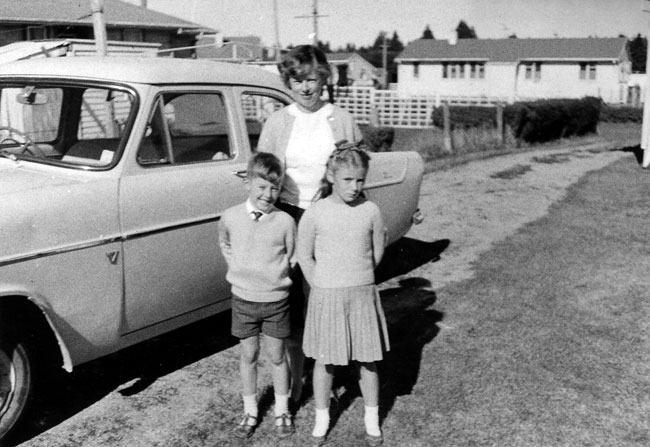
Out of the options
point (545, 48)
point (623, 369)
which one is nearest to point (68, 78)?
point (623, 369)

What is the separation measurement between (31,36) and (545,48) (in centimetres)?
3603

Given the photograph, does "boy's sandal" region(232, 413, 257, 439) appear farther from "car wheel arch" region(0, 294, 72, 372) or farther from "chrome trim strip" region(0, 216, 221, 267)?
"chrome trim strip" region(0, 216, 221, 267)

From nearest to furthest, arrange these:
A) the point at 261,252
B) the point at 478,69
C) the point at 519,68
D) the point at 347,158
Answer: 1. the point at 347,158
2. the point at 261,252
3. the point at 519,68
4. the point at 478,69

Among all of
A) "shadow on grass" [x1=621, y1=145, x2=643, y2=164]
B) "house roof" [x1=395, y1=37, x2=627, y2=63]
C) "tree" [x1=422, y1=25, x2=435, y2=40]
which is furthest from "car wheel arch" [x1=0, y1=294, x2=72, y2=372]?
"tree" [x1=422, y1=25, x2=435, y2=40]

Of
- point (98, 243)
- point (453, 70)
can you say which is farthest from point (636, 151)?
point (453, 70)

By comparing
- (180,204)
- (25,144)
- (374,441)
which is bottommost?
(374,441)

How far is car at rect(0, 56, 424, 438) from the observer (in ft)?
11.7

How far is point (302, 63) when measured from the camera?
3.72 m

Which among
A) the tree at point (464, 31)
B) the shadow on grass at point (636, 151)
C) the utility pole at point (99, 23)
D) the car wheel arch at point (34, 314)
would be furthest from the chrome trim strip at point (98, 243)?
the tree at point (464, 31)

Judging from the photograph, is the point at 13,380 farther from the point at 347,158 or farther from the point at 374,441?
the point at 347,158

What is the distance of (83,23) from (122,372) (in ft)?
61.3

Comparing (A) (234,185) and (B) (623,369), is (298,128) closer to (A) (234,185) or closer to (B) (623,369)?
(A) (234,185)

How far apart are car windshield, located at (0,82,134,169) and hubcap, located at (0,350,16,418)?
1.08 metres

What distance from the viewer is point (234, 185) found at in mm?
4527
